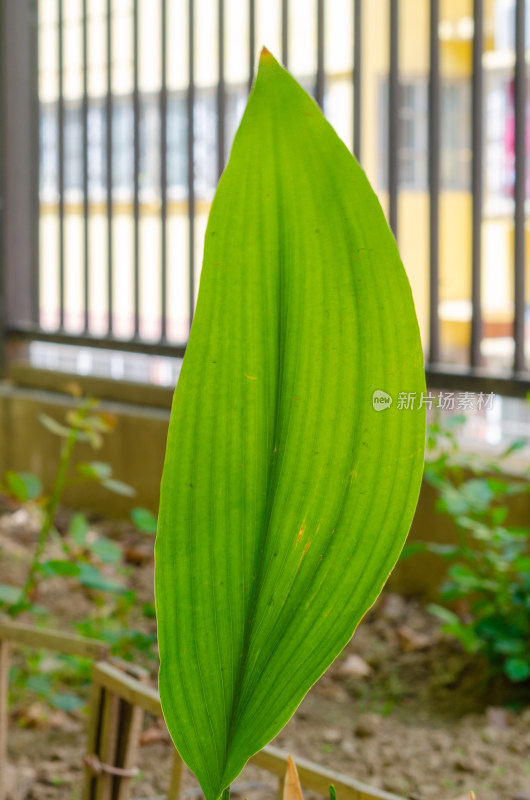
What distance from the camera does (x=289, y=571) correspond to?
402 millimetres

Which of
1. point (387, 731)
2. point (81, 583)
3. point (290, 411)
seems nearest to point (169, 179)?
point (81, 583)

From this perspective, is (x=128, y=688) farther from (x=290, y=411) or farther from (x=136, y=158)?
(x=136, y=158)

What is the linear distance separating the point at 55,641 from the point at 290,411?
629 millimetres

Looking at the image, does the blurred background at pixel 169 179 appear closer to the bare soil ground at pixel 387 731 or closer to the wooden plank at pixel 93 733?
the bare soil ground at pixel 387 731

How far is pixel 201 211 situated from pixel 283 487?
822 cm

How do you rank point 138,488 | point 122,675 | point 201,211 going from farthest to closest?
point 201,211 < point 138,488 < point 122,675

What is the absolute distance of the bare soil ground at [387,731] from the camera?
1.14m

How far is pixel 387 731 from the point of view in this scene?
1.31m

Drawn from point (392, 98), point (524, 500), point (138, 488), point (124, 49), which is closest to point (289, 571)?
point (524, 500)

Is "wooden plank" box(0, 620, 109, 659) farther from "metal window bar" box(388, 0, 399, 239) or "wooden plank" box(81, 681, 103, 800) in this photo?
"metal window bar" box(388, 0, 399, 239)

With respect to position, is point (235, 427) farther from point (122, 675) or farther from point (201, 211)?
point (201, 211)

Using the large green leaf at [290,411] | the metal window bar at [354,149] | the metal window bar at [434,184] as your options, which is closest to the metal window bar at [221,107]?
the metal window bar at [354,149]

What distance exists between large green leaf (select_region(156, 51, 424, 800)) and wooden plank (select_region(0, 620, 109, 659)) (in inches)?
20.3

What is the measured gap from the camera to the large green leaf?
1.23ft
